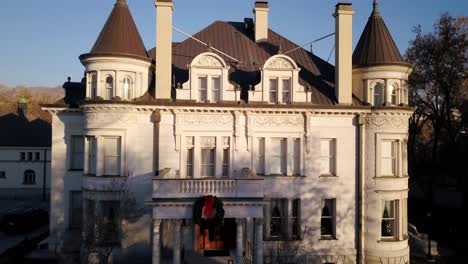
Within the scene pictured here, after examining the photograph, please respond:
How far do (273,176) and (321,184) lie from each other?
2.78 m

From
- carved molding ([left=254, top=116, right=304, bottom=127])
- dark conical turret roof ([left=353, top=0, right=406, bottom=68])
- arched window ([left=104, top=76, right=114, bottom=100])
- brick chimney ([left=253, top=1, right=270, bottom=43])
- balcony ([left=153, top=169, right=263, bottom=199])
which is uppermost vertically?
brick chimney ([left=253, top=1, right=270, bottom=43])

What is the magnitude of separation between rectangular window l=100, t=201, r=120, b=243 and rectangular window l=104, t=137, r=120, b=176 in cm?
167

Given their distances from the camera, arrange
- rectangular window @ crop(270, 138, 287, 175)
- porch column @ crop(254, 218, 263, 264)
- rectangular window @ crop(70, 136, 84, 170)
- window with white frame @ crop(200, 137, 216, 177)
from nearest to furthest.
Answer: porch column @ crop(254, 218, 263, 264) < window with white frame @ crop(200, 137, 216, 177) < rectangular window @ crop(270, 138, 287, 175) < rectangular window @ crop(70, 136, 84, 170)

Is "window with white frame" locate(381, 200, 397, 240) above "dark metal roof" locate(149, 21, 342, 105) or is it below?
below

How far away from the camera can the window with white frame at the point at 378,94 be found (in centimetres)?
2119

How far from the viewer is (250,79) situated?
70.8ft

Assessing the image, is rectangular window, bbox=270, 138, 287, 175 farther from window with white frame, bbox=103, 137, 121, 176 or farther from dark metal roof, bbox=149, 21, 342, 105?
window with white frame, bbox=103, 137, 121, 176

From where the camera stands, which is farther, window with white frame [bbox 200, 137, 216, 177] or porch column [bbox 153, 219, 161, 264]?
window with white frame [bbox 200, 137, 216, 177]

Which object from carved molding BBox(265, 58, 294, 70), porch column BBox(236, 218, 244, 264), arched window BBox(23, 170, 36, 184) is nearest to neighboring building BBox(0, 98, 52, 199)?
arched window BBox(23, 170, 36, 184)

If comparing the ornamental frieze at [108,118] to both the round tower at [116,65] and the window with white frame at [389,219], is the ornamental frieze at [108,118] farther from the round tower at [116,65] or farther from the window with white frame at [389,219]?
the window with white frame at [389,219]

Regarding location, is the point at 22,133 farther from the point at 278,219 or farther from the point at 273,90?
the point at 278,219

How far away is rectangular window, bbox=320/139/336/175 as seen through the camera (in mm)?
20953

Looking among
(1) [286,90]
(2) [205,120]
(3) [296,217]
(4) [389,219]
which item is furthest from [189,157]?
(4) [389,219]

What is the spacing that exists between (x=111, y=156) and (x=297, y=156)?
33.6 ft
